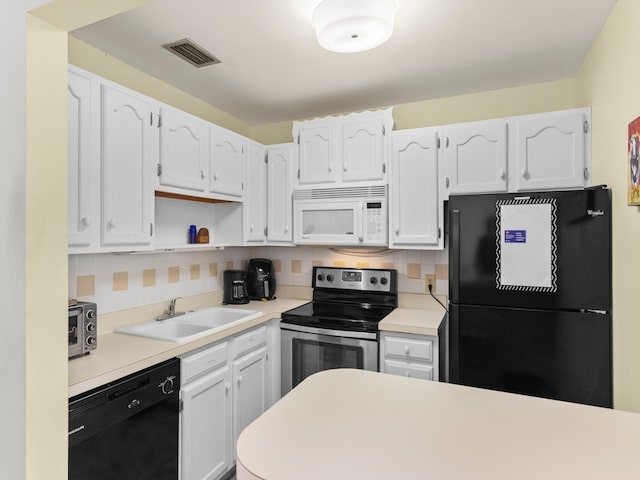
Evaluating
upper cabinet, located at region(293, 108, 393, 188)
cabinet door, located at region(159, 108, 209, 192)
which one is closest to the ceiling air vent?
cabinet door, located at region(159, 108, 209, 192)

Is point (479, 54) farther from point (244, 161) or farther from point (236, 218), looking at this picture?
point (236, 218)

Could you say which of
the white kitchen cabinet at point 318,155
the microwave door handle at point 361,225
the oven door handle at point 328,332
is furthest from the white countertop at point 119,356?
the white kitchen cabinet at point 318,155

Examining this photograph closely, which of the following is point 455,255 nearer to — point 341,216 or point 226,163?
point 341,216

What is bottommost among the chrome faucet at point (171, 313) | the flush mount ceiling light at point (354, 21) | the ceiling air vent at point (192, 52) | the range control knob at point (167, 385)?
the range control knob at point (167, 385)

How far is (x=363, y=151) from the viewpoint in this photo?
262 cm

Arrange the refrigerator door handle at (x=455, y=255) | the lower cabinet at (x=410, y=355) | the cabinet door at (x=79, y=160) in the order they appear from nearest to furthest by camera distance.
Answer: the cabinet door at (x=79, y=160) → the refrigerator door handle at (x=455, y=255) → the lower cabinet at (x=410, y=355)

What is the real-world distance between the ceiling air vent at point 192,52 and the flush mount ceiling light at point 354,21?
72 cm

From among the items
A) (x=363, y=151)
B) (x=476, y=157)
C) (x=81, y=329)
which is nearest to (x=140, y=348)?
(x=81, y=329)

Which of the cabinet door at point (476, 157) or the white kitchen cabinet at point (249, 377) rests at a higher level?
the cabinet door at point (476, 157)

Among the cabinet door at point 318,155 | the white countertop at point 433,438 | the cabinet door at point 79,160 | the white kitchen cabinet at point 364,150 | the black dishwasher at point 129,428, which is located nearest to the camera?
the white countertop at point 433,438

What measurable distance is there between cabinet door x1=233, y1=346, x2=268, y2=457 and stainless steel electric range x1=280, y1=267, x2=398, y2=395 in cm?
16

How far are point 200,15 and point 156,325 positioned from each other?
171 cm

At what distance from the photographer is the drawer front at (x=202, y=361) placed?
1.85 m

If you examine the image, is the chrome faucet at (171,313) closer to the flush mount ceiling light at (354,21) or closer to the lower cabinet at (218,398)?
the lower cabinet at (218,398)
